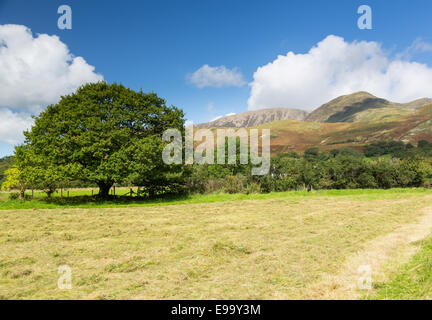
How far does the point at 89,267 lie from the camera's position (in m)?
5.61

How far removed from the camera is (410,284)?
4301 mm

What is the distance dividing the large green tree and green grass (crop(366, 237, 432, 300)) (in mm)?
16515

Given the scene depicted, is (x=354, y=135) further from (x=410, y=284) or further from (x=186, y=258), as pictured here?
(x=186, y=258)

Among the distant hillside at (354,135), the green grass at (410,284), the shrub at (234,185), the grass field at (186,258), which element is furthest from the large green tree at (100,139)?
the distant hillside at (354,135)

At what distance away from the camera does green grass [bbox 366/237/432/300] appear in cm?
393

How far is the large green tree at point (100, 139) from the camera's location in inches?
706

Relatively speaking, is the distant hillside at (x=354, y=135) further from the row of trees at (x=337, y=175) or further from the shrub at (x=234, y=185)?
the shrub at (x=234, y=185)

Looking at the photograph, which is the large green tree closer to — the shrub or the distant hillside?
the shrub

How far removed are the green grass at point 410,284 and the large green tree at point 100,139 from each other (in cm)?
1652

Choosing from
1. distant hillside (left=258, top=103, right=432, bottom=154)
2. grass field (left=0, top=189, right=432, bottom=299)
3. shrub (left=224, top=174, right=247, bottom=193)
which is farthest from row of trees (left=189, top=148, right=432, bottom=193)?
distant hillside (left=258, top=103, right=432, bottom=154)

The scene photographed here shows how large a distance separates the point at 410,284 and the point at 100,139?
19962mm

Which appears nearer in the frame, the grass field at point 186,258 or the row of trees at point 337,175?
the grass field at point 186,258
